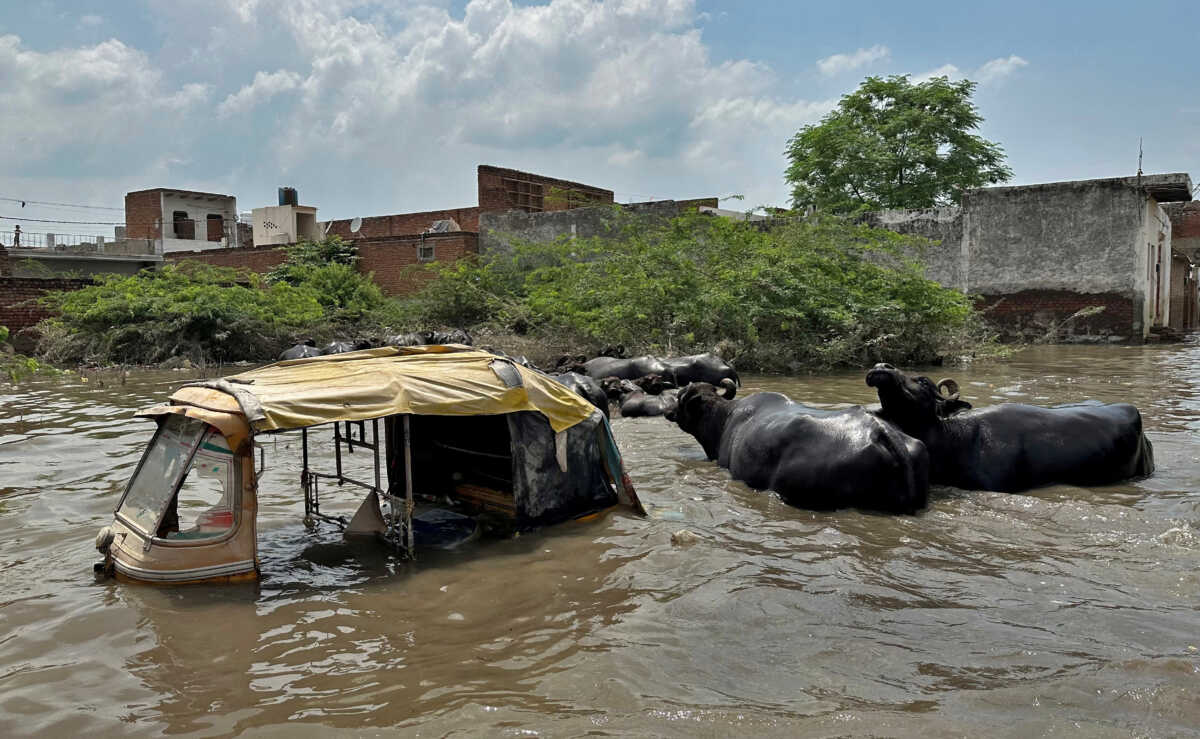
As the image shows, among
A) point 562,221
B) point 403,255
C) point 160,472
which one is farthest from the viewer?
point 403,255

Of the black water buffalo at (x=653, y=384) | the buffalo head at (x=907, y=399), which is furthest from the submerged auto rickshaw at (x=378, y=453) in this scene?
the black water buffalo at (x=653, y=384)

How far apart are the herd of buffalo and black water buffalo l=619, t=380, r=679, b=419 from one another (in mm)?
3468

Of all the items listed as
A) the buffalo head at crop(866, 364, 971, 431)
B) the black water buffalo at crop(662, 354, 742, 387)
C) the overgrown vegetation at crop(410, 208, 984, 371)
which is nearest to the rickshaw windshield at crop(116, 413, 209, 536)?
the buffalo head at crop(866, 364, 971, 431)

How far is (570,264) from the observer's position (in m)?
21.3

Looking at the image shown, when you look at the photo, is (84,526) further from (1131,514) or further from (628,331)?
(628,331)

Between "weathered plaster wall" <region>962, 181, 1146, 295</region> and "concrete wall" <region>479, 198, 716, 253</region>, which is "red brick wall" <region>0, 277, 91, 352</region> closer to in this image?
"concrete wall" <region>479, 198, 716, 253</region>

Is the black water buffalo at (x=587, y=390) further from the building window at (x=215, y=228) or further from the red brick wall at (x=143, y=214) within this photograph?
the building window at (x=215, y=228)

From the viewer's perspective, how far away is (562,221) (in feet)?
84.6

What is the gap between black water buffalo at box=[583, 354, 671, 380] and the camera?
45.4 feet

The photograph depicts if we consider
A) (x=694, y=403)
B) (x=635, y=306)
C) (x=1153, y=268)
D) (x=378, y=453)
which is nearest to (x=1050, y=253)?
(x=1153, y=268)

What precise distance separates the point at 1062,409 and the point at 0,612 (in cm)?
775

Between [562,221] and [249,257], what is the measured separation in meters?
11.3

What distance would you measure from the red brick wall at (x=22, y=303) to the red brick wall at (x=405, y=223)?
11001mm

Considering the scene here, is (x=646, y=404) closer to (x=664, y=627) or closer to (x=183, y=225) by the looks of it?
(x=664, y=627)
